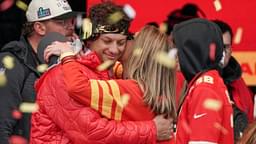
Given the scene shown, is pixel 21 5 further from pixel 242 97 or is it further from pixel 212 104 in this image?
pixel 212 104

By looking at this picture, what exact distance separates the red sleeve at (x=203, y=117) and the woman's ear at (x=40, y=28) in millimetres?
1647

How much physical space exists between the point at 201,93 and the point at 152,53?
31cm

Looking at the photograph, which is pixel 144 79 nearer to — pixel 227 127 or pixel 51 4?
pixel 227 127

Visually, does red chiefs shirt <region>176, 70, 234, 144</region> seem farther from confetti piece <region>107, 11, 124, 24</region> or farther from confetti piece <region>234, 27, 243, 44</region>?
confetti piece <region>234, 27, 243, 44</region>

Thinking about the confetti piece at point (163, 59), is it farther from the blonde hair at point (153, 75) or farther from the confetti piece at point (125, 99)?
the confetti piece at point (125, 99)

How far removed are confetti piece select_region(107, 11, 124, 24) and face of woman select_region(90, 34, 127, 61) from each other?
7cm

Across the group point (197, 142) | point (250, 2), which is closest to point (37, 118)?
point (197, 142)

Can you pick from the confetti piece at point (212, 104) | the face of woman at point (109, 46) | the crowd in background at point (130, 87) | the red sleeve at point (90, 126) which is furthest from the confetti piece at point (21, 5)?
the confetti piece at point (212, 104)

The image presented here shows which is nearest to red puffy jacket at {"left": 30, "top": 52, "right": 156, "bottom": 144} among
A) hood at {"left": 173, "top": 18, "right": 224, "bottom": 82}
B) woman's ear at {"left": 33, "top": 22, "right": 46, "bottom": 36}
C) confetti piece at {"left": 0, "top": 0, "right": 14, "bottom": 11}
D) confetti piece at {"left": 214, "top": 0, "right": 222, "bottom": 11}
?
hood at {"left": 173, "top": 18, "right": 224, "bottom": 82}

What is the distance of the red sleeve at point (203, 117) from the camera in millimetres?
3436

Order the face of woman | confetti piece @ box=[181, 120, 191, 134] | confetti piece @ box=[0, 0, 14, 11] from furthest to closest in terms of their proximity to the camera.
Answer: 1. confetti piece @ box=[0, 0, 14, 11]
2. the face of woman
3. confetti piece @ box=[181, 120, 191, 134]

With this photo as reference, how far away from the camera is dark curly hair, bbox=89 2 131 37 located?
3.87 m

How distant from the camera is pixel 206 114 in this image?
346 centimetres

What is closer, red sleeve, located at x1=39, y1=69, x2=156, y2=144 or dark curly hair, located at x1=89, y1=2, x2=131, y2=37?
red sleeve, located at x1=39, y1=69, x2=156, y2=144
